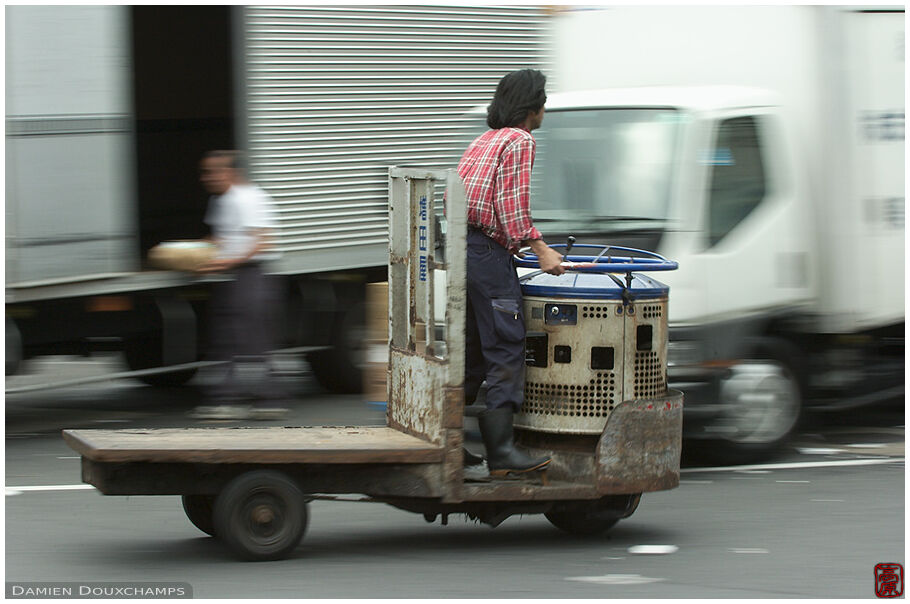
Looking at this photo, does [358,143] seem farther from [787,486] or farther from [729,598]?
[729,598]

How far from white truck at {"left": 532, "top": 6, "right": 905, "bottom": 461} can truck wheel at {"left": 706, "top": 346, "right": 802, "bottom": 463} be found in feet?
0.04

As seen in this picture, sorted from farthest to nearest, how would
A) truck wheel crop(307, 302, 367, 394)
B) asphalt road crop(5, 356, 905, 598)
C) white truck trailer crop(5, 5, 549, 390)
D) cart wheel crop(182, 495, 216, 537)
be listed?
1. truck wheel crop(307, 302, 367, 394)
2. white truck trailer crop(5, 5, 549, 390)
3. cart wheel crop(182, 495, 216, 537)
4. asphalt road crop(5, 356, 905, 598)

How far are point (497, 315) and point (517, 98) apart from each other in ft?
3.27

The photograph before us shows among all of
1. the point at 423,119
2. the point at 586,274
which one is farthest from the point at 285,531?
the point at 423,119

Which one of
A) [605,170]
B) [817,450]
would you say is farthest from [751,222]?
[817,450]

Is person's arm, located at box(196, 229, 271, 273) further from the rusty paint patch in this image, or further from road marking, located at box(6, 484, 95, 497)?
the rusty paint patch

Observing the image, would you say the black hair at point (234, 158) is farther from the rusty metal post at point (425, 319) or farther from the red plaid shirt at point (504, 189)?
the red plaid shirt at point (504, 189)

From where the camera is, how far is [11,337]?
31.2 ft

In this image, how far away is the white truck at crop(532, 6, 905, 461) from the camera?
858cm

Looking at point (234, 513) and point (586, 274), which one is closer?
point (234, 513)

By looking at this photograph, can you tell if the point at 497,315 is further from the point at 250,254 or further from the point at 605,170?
the point at 250,254

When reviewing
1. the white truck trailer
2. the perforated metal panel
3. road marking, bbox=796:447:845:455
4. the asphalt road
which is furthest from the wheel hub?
road marking, bbox=796:447:845:455

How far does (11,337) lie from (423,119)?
4.19 m

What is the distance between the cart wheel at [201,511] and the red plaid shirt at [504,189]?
71.0 inches
